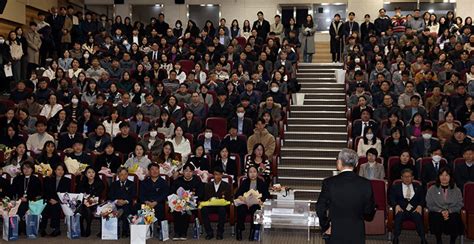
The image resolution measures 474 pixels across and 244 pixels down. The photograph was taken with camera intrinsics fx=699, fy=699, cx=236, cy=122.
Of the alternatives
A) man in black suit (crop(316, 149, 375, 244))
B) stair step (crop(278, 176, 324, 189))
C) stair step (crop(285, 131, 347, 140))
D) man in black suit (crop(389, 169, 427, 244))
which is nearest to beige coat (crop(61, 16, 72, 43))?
→ stair step (crop(285, 131, 347, 140))

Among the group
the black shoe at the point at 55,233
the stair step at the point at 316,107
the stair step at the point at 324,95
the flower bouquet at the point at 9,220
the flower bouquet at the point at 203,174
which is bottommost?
the black shoe at the point at 55,233

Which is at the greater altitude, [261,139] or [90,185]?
[261,139]

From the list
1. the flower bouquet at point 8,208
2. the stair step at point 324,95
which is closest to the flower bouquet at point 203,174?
the flower bouquet at point 8,208

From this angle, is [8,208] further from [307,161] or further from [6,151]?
[307,161]

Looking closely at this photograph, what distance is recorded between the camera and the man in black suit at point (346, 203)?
16.8 feet

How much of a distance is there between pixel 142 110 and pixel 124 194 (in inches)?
128

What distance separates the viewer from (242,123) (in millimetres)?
11969

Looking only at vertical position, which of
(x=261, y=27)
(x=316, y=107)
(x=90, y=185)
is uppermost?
(x=261, y=27)

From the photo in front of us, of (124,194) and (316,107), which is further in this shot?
(316,107)

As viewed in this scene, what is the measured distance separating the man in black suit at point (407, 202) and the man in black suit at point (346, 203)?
12.3 ft

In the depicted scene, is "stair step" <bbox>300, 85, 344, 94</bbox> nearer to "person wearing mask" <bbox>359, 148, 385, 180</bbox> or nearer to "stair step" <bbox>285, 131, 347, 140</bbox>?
"stair step" <bbox>285, 131, 347, 140</bbox>

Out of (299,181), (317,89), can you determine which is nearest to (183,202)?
(299,181)

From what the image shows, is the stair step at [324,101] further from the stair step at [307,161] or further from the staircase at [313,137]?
the stair step at [307,161]

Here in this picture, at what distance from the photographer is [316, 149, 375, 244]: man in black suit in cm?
513
